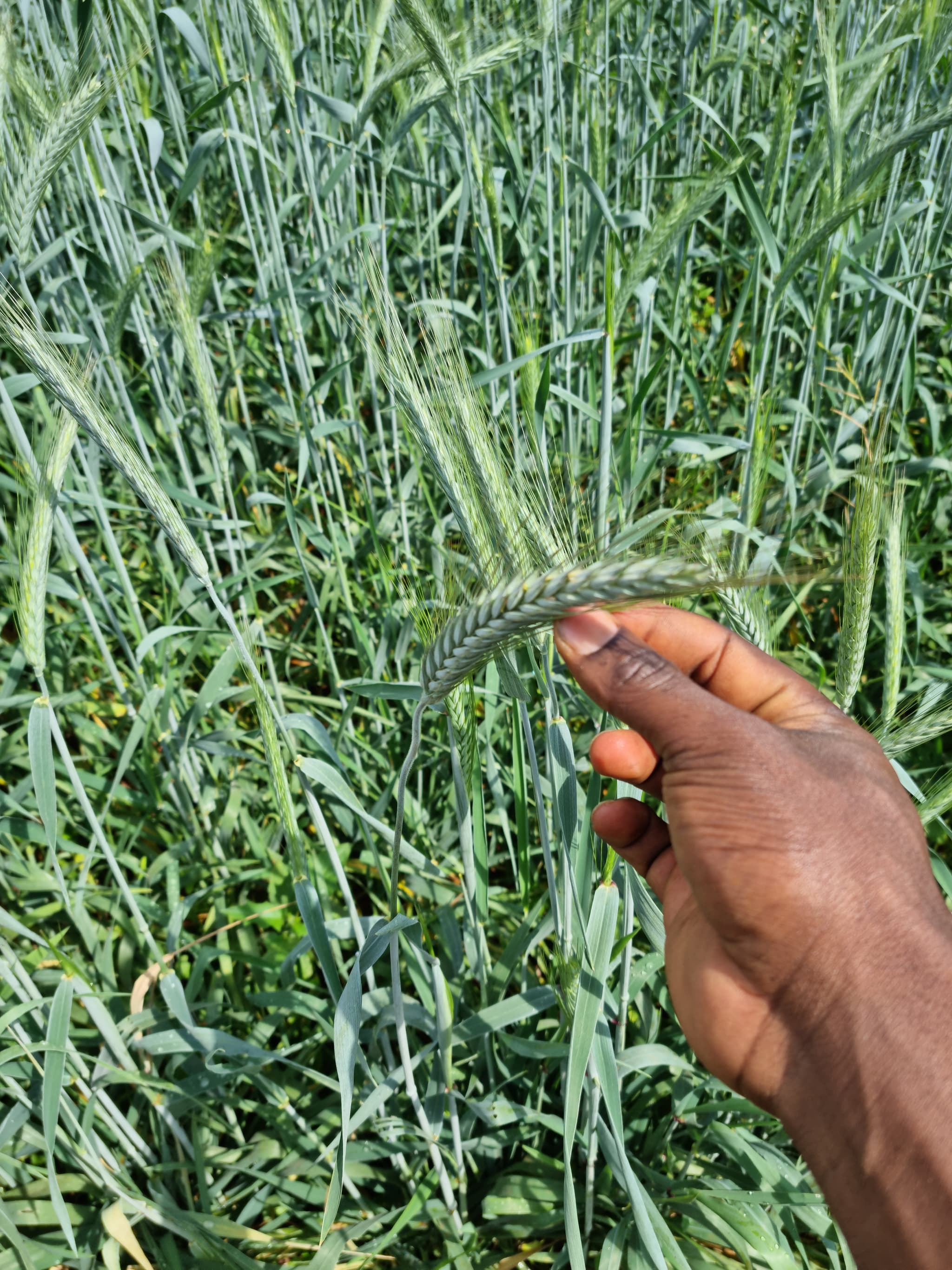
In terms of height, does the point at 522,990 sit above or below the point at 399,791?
below

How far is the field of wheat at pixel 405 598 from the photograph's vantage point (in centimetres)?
129

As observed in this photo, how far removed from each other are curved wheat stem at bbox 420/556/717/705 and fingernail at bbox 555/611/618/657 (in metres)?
0.10

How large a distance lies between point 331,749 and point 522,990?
83 centimetres

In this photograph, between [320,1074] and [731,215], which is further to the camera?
[731,215]

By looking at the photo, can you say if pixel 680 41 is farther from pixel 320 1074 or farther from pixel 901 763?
pixel 320 1074

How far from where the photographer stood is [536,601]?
34.7 inches

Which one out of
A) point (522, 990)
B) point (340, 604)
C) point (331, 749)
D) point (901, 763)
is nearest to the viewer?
point (331, 749)

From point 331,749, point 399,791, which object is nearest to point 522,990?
point 331,749

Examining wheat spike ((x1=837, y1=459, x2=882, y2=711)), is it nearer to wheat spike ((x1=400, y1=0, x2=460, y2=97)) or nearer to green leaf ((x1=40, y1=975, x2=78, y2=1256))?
wheat spike ((x1=400, y1=0, x2=460, y2=97))

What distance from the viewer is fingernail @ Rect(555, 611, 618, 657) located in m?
1.06

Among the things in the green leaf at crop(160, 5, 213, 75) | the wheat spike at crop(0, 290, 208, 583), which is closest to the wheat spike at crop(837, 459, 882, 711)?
the wheat spike at crop(0, 290, 208, 583)

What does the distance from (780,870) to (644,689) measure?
0.89 feet

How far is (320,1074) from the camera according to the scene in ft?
4.69

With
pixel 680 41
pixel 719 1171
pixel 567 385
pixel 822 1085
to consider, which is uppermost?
pixel 680 41
